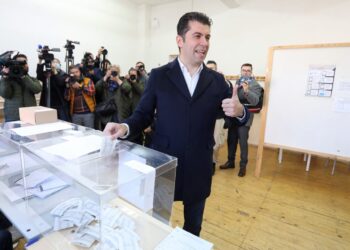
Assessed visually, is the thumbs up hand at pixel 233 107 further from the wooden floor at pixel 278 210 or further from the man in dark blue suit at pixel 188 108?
the wooden floor at pixel 278 210

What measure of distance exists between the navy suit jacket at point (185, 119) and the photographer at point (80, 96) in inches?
79.8

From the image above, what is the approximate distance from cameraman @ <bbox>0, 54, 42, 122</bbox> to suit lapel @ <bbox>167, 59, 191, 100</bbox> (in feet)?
7.04

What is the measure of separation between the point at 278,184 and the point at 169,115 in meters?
2.21

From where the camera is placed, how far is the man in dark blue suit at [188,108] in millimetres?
1164

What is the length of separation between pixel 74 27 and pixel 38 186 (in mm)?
3759

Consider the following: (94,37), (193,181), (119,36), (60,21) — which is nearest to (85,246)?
(193,181)

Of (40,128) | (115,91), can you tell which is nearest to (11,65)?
(115,91)

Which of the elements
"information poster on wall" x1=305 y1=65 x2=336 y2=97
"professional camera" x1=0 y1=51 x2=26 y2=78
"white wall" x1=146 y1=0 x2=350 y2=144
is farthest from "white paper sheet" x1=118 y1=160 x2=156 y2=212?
"white wall" x1=146 y1=0 x2=350 y2=144

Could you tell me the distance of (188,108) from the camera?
1.18 metres

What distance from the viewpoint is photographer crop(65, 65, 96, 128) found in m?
2.96

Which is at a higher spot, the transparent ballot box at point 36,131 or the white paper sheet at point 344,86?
the white paper sheet at point 344,86

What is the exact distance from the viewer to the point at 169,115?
1209 mm

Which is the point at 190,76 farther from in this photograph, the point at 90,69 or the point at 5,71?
the point at 90,69

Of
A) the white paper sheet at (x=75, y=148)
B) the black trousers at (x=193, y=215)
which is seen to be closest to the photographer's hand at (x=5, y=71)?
the white paper sheet at (x=75, y=148)
